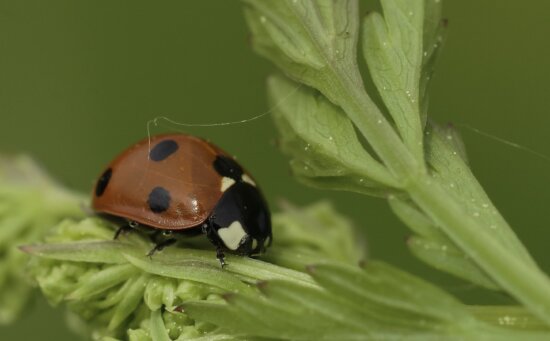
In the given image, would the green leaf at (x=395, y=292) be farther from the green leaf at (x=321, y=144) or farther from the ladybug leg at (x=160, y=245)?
the ladybug leg at (x=160, y=245)

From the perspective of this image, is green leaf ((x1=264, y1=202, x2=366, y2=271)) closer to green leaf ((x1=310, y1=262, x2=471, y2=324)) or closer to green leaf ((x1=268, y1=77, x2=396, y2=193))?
green leaf ((x1=268, y1=77, x2=396, y2=193))

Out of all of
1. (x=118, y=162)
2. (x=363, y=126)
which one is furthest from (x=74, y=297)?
(x=363, y=126)

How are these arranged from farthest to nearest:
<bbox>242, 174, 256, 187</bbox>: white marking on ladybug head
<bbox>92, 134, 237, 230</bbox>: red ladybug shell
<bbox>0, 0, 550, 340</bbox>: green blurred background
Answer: <bbox>0, 0, 550, 340</bbox>: green blurred background, <bbox>242, 174, 256, 187</bbox>: white marking on ladybug head, <bbox>92, 134, 237, 230</bbox>: red ladybug shell

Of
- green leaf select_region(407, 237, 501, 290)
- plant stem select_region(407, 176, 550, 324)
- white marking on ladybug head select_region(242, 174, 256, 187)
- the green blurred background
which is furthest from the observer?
the green blurred background

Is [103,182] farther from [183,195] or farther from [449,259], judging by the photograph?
[449,259]

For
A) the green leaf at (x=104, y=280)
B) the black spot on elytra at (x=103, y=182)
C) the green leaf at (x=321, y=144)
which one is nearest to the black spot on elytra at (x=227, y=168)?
the green leaf at (x=321, y=144)

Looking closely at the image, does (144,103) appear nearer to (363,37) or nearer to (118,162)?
(118,162)

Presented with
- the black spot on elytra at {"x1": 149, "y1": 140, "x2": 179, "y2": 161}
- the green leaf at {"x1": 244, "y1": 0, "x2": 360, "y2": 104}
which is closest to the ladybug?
the black spot on elytra at {"x1": 149, "y1": 140, "x2": 179, "y2": 161}
